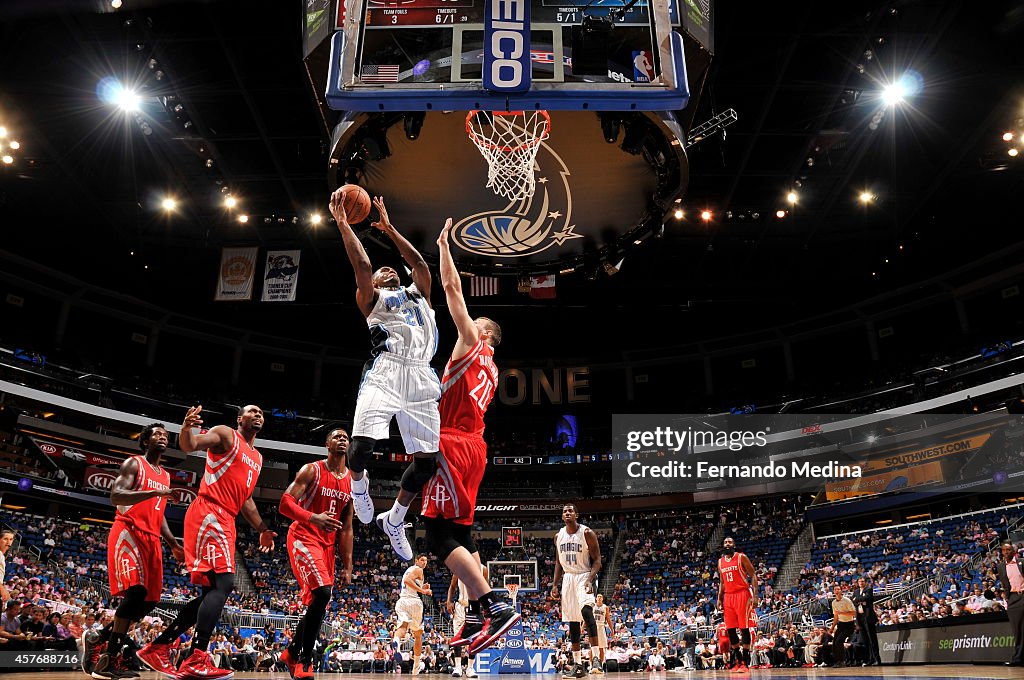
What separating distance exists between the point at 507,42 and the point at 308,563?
16.4ft

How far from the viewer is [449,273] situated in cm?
469

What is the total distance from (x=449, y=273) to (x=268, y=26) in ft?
38.1

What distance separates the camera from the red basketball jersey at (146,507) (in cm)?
621

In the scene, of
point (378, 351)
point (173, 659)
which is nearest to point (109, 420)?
point (173, 659)

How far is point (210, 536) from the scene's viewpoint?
18.2 feet

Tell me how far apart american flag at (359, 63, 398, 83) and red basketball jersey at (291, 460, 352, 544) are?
3.58 m

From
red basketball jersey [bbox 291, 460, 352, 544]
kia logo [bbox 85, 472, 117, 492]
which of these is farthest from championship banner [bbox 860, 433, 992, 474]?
kia logo [bbox 85, 472, 117, 492]

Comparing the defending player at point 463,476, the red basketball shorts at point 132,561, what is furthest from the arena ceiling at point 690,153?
the defending player at point 463,476

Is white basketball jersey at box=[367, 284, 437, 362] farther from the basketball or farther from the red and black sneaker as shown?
the red and black sneaker

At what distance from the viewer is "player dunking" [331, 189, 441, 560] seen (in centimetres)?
438

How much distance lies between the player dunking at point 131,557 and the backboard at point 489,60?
3771 millimetres

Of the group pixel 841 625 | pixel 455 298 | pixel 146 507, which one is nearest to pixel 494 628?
pixel 455 298

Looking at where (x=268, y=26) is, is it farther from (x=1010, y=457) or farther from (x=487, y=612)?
(x=1010, y=457)

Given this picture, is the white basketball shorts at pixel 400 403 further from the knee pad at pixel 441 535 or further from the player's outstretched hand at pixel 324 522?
the player's outstretched hand at pixel 324 522
